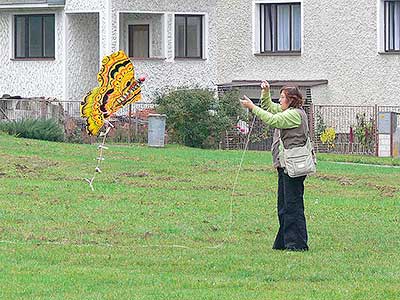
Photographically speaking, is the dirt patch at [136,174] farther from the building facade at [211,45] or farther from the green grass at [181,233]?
the building facade at [211,45]

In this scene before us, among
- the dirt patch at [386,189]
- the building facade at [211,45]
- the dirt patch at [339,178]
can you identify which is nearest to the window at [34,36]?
the building facade at [211,45]

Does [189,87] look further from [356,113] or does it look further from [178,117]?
[356,113]

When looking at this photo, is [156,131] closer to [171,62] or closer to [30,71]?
[171,62]

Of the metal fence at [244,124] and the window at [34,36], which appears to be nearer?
the metal fence at [244,124]

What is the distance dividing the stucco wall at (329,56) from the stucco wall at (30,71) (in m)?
5.44

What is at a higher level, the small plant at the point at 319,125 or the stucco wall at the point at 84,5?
the stucco wall at the point at 84,5

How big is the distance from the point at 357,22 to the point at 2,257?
27684mm

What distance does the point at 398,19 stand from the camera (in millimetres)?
38438

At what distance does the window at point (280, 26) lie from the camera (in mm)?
39969

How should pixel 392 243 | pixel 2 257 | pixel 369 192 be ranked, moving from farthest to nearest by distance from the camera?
pixel 369 192 → pixel 392 243 → pixel 2 257

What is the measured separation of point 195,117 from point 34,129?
4.82 metres

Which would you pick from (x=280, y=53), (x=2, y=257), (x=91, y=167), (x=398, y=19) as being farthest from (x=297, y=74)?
(x=2, y=257)

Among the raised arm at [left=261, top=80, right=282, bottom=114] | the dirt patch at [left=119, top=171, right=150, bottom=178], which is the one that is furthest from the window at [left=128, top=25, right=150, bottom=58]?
the raised arm at [left=261, top=80, right=282, bottom=114]

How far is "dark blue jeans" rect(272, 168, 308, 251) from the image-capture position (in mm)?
13281
